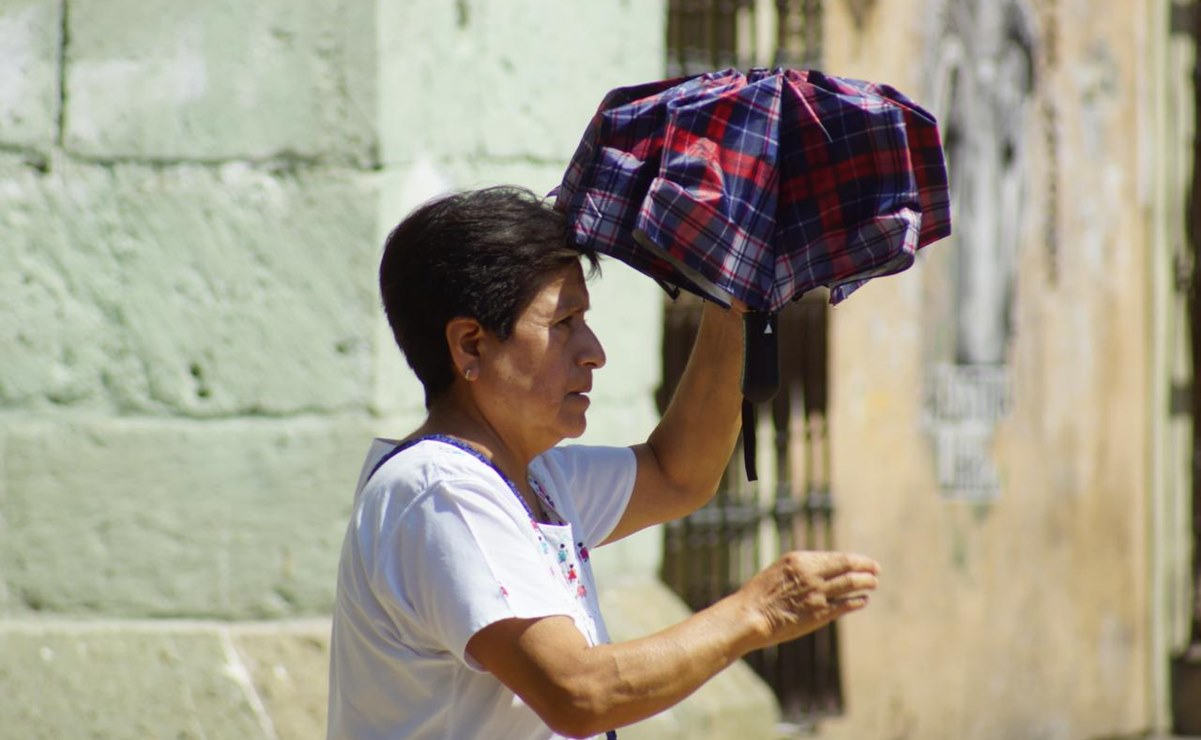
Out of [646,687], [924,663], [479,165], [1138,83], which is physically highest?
[1138,83]

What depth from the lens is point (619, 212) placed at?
8.06ft

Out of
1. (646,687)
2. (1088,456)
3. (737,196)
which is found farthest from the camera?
(1088,456)

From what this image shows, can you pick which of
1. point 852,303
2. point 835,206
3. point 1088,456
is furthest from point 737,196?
point 1088,456

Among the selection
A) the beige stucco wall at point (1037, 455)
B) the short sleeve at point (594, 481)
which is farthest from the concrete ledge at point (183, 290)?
the beige stucco wall at point (1037, 455)

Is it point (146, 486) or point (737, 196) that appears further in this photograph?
point (146, 486)

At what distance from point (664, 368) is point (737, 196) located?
3.14 meters

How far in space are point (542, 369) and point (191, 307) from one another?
5.45 feet

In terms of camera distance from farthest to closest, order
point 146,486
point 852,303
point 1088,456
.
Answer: point 1088,456 → point 852,303 → point 146,486

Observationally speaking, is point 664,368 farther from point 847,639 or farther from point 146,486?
point 146,486

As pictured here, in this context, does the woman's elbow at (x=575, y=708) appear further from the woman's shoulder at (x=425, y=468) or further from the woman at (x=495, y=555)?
the woman's shoulder at (x=425, y=468)

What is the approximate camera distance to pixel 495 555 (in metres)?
2.24

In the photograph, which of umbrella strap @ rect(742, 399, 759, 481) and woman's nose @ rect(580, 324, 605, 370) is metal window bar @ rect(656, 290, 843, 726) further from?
woman's nose @ rect(580, 324, 605, 370)

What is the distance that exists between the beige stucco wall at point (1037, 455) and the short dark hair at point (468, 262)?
3594 mm

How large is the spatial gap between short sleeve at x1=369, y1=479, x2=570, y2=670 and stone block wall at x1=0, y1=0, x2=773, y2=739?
164 centimetres
